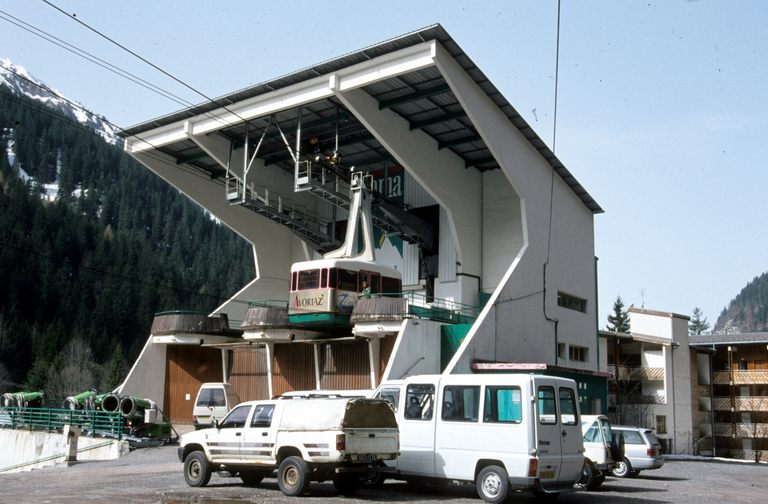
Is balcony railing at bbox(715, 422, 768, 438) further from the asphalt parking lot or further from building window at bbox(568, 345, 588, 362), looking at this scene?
the asphalt parking lot

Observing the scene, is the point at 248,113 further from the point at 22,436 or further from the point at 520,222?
the point at 22,436

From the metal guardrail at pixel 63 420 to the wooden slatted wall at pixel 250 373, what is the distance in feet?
22.2

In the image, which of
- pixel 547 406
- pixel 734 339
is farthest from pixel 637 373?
pixel 547 406

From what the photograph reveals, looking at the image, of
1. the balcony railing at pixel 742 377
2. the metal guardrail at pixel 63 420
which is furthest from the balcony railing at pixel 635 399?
the metal guardrail at pixel 63 420

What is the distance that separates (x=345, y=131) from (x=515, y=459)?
2698 centimetres

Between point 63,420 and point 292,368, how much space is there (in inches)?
369

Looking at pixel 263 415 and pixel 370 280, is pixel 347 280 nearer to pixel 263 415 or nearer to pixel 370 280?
pixel 370 280

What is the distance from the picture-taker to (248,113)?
3631 centimetres

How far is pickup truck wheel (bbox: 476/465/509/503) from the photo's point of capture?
1402cm

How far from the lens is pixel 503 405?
14484 mm

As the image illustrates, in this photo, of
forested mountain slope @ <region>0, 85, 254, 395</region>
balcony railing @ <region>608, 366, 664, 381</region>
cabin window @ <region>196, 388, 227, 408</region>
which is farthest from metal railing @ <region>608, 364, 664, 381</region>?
forested mountain slope @ <region>0, 85, 254, 395</region>

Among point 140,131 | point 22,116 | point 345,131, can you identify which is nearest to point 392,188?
point 345,131

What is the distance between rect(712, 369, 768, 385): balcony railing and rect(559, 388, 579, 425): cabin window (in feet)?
162

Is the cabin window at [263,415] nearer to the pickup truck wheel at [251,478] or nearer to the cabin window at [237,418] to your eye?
the cabin window at [237,418]
